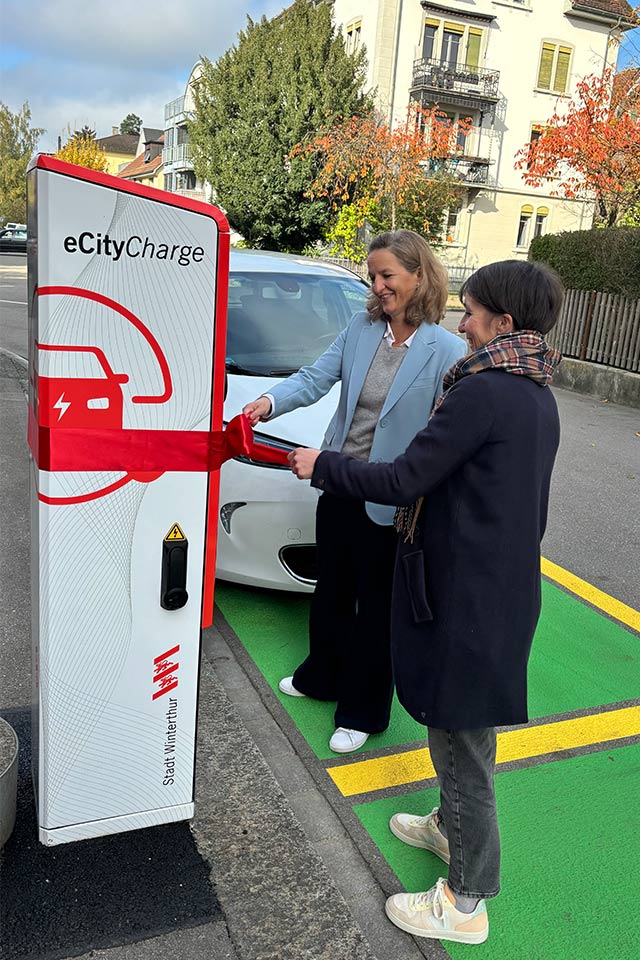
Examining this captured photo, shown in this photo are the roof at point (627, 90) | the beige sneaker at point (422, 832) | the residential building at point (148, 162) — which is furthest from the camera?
the residential building at point (148, 162)

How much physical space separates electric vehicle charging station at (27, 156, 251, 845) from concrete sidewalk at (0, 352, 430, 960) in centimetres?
24

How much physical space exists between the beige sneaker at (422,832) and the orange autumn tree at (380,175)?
2264 cm

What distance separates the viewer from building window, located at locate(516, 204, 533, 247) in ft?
121

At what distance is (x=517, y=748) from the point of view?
10.6ft

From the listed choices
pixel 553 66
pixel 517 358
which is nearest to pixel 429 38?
pixel 553 66

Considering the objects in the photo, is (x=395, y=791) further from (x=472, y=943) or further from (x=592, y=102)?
(x=592, y=102)

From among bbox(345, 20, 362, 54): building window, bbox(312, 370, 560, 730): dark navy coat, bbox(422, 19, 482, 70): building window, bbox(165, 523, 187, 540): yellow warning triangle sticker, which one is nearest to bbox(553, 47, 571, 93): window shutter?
bbox(422, 19, 482, 70): building window

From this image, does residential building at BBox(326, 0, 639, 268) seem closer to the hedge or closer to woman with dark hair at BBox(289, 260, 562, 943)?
the hedge

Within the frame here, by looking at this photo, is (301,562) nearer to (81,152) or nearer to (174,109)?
(81,152)

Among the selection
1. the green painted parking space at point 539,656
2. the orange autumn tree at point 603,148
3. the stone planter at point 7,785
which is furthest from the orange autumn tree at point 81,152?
the stone planter at point 7,785

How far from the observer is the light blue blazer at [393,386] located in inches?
109

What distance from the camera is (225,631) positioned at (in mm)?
3980

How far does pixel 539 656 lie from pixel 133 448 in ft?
8.93

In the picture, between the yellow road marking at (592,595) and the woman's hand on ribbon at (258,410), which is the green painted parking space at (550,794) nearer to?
the yellow road marking at (592,595)
